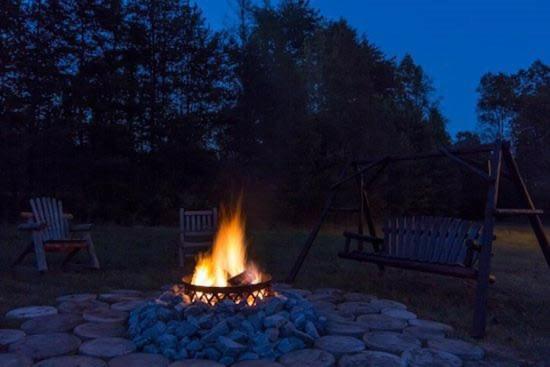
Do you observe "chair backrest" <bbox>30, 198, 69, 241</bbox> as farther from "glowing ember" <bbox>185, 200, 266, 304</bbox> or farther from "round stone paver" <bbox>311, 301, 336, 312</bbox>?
"round stone paver" <bbox>311, 301, 336, 312</bbox>

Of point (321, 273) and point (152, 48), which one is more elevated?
Answer: point (152, 48)

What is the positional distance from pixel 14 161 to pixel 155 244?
5537 millimetres

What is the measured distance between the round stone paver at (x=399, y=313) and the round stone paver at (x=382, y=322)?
0.34 ft

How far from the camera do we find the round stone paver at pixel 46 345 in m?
3.28

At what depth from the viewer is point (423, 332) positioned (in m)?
3.90

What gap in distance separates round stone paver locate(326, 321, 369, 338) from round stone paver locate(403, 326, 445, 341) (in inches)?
14.4

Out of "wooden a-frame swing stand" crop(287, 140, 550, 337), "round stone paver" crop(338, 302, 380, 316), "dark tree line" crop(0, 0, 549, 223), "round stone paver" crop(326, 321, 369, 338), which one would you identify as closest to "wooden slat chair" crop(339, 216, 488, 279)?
"wooden a-frame swing stand" crop(287, 140, 550, 337)

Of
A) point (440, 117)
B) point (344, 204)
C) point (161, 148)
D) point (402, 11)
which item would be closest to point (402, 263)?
point (344, 204)

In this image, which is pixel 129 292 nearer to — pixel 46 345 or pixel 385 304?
pixel 46 345

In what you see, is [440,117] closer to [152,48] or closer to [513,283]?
[152,48]

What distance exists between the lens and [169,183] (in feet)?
47.2

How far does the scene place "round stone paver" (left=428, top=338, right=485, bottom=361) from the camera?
132 inches

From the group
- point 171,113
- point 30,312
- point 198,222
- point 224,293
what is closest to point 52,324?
point 30,312

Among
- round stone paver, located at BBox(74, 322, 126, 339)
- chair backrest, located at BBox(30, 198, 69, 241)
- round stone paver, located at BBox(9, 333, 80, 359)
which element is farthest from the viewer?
A: chair backrest, located at BBox(30, 198, 69, 241)
